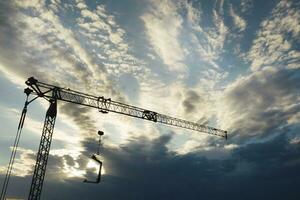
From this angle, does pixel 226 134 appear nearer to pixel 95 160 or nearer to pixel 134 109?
pixel 134 109

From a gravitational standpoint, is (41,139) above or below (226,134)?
below

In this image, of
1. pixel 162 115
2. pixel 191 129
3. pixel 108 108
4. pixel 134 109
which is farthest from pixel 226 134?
pixel 108 108

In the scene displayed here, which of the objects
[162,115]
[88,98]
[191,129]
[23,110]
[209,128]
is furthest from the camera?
[209,128]

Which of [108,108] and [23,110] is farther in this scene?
[108,108]

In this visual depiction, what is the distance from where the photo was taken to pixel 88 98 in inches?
2891

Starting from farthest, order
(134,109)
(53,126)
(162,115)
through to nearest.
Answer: (162,115) → (134,109) → (53,126)

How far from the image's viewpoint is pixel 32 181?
193 ft

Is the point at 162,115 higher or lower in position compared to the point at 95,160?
higher

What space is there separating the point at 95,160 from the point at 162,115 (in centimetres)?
5332

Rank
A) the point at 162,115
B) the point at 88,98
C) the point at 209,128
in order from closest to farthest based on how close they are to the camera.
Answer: the point at 88,98 → the point at 162,115 → the point at 209,128

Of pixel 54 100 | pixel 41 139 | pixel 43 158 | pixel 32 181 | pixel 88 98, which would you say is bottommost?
pixel 32 181

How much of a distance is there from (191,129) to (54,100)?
5313 cm

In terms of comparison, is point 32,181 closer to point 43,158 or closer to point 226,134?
point 43,158

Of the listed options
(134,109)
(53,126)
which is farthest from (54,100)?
(134,109)
